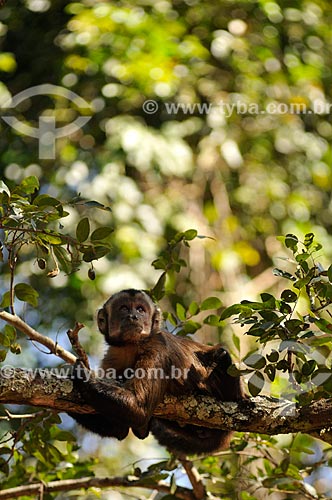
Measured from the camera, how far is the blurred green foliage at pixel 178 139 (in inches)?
322

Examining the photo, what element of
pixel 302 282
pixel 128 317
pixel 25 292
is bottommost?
pixel 128 317

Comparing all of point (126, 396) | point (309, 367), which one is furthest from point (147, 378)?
point (309, 367)

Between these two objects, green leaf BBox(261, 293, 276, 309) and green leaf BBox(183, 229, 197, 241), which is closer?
green leaf BBox(261, 293, 276, 309)

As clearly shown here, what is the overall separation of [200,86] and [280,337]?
6038 mm

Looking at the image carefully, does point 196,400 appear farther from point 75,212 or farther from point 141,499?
point 75,212

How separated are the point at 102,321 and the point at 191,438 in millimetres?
1068

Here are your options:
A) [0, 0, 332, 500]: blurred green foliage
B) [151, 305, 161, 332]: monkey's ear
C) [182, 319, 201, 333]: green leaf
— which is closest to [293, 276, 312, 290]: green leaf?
[182, 319, 201, 333]: green leaf

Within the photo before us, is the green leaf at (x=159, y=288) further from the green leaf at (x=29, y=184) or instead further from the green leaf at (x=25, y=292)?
the green leaf at (x=29, y=184)

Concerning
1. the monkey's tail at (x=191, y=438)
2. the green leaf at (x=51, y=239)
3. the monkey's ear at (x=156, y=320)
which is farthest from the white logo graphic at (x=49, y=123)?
the green leaf at (x=51, y=239)

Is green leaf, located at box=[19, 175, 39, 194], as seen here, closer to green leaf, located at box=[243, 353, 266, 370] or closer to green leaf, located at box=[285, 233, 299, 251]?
green leaf, located at box=[285, 233, 299, 251]

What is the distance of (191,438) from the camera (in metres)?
5.39

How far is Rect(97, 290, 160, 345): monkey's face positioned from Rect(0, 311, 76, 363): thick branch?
2.91 feet

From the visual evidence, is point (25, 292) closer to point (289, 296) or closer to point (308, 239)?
point (289, 296)

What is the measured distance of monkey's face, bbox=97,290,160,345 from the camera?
5504 millimetres
